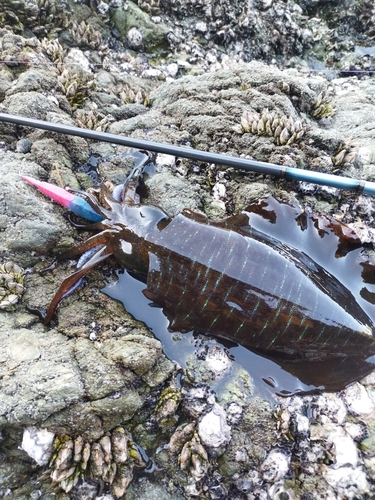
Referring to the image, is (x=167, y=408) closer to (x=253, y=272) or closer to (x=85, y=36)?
(x=253, y=272)

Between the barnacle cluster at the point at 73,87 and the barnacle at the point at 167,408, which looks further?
the barnacle cluster at the point at 73,87

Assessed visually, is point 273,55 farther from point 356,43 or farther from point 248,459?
point 248,459

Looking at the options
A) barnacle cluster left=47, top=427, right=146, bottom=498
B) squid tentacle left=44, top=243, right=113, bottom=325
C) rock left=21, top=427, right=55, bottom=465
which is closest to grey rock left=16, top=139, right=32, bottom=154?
squid tentacle left=44, top=243, right=113, bottom=325

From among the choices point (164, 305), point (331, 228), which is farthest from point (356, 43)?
point (164, 305)

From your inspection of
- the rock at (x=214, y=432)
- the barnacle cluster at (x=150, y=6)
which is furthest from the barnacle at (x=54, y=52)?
the rock at (x=214, y=432)

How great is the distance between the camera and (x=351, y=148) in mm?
4430

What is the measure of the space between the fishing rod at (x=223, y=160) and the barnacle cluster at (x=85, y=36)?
3.50 metres

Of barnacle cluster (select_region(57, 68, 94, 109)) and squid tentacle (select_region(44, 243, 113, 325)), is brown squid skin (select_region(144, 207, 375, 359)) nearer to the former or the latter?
squid tentacle (select_region(44, 243, 113, 325))

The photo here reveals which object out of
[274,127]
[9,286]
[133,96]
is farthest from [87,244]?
[133,96]

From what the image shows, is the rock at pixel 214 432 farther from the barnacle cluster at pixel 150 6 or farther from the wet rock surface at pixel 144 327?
the barnacle cluster at pixel 150 6

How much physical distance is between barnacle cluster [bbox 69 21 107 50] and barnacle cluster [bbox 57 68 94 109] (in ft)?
6.14

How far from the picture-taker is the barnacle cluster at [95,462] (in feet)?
9.53

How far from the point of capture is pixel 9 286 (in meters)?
3.45

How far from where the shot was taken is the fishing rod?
365 cm
